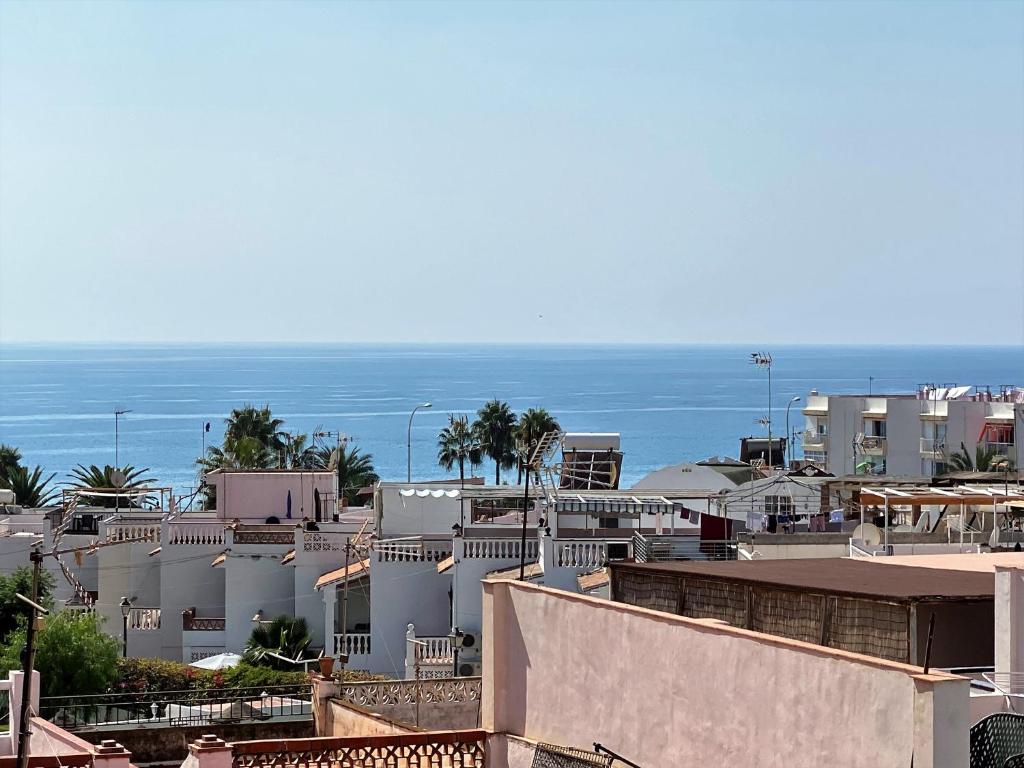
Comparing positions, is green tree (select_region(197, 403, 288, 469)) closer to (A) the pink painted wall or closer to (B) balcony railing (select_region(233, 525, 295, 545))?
(A) the pink painted wall

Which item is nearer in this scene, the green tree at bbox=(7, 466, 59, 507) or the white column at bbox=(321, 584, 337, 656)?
the white column at bbox=(321, 584, 337, 656)

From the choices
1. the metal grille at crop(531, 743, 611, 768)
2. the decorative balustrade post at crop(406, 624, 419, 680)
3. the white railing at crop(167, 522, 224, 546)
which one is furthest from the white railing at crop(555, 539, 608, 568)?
the metal grille at crop(531, 743, 611, 768)

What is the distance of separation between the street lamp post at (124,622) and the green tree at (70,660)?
301 inches

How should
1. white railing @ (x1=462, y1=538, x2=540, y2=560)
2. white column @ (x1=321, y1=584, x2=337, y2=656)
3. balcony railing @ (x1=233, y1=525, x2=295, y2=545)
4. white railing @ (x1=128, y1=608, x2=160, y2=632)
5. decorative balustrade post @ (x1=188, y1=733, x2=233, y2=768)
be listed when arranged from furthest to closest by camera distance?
white railing @ (x1=128, y1=608, x2=160, y2=632) → balcony railing @ (x1=233, y1=525, x2=295, y2=545) → white column @ (x1=321, y1=584, x2=337, y2=656) → white railing @ (x1=462, y1=538, x2=540, y2=560) → decorative balustrade post @ (x1=188, y1=733, x2=233, y2=768)

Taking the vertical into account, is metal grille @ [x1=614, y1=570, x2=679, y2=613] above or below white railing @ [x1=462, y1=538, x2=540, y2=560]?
above

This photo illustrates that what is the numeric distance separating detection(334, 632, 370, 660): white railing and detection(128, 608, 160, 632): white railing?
22.3ft

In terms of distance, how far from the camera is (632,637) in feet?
37.3

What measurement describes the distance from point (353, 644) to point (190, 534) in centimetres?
709

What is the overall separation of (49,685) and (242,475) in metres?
16.2

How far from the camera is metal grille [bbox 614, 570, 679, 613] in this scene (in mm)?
13313

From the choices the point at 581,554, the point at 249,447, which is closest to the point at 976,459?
the point at 249,447

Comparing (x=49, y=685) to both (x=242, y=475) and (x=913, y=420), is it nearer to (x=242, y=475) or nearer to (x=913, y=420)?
(x=242, y=475)

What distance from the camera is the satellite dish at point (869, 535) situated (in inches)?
974

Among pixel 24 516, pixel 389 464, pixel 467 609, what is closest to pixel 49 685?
pixel 467 609
